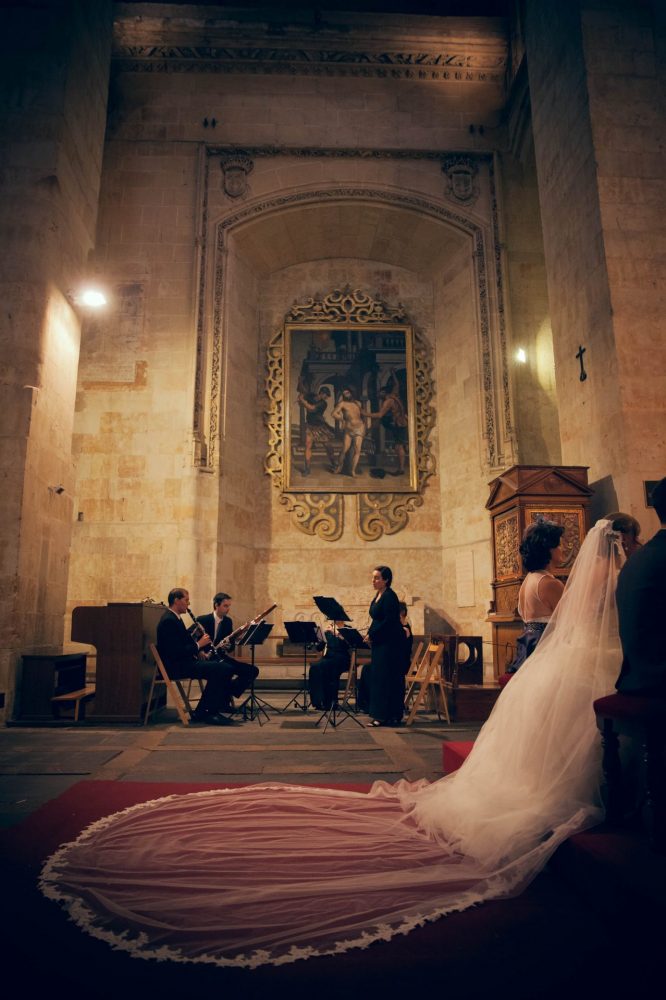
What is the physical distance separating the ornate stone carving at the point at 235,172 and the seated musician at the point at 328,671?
28.0ft

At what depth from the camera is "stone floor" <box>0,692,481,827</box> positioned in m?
4.25

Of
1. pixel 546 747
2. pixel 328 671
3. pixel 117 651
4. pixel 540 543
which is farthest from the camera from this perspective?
pixel 328 671

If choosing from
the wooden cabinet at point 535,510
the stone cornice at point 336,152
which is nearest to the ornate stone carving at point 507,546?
the wooden cabinet at point 535,510

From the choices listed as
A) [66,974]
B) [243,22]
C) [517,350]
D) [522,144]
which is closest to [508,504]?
[517,350]

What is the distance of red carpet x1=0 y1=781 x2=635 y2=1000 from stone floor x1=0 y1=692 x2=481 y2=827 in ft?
5.30

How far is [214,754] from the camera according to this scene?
514cm

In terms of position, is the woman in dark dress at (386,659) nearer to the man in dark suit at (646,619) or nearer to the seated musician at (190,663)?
the seated musician at (190,663)

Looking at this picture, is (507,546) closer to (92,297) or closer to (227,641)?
(227,641)

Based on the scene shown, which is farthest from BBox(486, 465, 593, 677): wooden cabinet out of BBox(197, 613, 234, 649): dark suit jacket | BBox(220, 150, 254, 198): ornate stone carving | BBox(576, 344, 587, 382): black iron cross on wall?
BBox(220, 150, 254, 198): ornate stone carving

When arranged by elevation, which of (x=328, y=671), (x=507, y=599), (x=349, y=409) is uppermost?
(x=349, y=409)

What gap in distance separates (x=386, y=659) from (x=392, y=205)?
352 inches

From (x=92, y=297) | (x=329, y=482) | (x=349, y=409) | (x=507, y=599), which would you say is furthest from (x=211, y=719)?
(x=349, y=409)

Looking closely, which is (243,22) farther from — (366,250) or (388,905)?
(388,905)

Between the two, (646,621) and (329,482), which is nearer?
(646,621)
